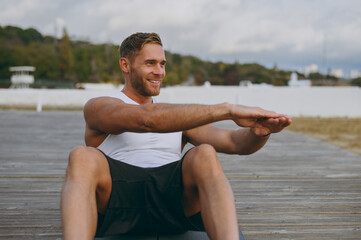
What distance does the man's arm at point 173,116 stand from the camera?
1.49 m

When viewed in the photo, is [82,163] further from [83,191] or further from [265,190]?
[265,190]

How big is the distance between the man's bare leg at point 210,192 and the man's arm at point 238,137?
29 cm

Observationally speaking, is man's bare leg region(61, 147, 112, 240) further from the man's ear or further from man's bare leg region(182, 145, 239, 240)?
the man's ear

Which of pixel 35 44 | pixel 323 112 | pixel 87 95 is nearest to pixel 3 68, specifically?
pixel 35 44

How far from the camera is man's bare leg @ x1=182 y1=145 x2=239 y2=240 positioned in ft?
4.91

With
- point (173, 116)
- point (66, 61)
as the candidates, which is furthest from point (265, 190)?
point (66, 61)

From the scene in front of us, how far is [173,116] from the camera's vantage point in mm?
1494

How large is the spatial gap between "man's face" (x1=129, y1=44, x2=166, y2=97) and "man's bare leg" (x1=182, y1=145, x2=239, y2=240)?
1.63 ft

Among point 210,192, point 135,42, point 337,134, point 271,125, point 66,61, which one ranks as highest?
point 66,61

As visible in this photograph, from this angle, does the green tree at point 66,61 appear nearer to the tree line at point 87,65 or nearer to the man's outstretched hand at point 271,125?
the tree line at point 87,65

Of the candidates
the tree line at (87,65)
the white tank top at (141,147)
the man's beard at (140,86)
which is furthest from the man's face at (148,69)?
the tree line at (87,65)

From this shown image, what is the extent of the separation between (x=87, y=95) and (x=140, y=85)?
15.0 metres

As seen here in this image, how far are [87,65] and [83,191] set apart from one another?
5724 centimetres

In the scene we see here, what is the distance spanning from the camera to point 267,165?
413 cm
